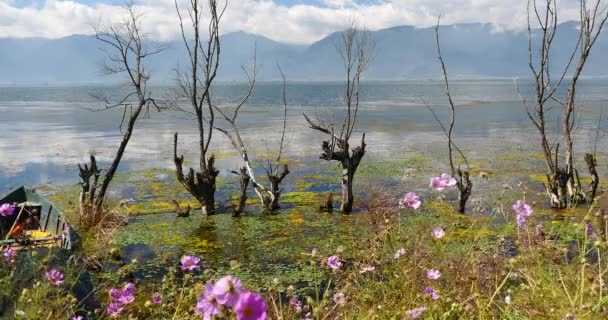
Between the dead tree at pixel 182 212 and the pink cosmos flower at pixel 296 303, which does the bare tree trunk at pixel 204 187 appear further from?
the pink cosmos flower at pixel 296 303

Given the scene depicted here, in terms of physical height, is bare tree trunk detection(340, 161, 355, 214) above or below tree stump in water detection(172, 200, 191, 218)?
above

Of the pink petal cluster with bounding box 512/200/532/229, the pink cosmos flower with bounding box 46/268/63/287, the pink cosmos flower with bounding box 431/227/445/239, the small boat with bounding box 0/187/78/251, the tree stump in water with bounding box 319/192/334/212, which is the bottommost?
the tree stump in water with bounding box 319/192/334/212

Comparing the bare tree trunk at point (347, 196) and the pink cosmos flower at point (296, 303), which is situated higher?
the pink cosmos flower at point (296, 303)

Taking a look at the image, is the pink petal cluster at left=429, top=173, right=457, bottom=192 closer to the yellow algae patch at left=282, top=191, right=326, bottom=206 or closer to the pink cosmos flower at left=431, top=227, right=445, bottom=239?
the pink cosmos flower at left=431, top=227, right=445, bottom=239

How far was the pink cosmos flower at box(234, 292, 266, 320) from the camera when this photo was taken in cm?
142

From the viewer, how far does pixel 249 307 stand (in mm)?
1434

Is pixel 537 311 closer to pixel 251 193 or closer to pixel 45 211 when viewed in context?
pixel 45 211

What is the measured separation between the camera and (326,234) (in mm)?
11477

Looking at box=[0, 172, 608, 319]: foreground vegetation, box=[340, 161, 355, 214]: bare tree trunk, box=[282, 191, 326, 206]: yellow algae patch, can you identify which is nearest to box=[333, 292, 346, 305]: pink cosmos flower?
box=[0, 172, 608, 319]: foreground vegetation

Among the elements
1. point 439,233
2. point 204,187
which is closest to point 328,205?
point 204,187

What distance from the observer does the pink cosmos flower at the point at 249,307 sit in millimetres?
1416

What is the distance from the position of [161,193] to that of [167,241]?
4.92 m

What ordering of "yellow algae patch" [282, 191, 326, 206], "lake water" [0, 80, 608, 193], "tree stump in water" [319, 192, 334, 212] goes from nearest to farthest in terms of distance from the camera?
"tree stump in water" [319, 192, 334, 212] < "yellow algae patch" [282, 191, 326, 206] < "lake water" [0, 80, 608, 193]

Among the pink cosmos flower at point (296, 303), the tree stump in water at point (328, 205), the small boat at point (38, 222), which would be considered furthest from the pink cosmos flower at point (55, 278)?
the tree stump in water at point (328, 205)
